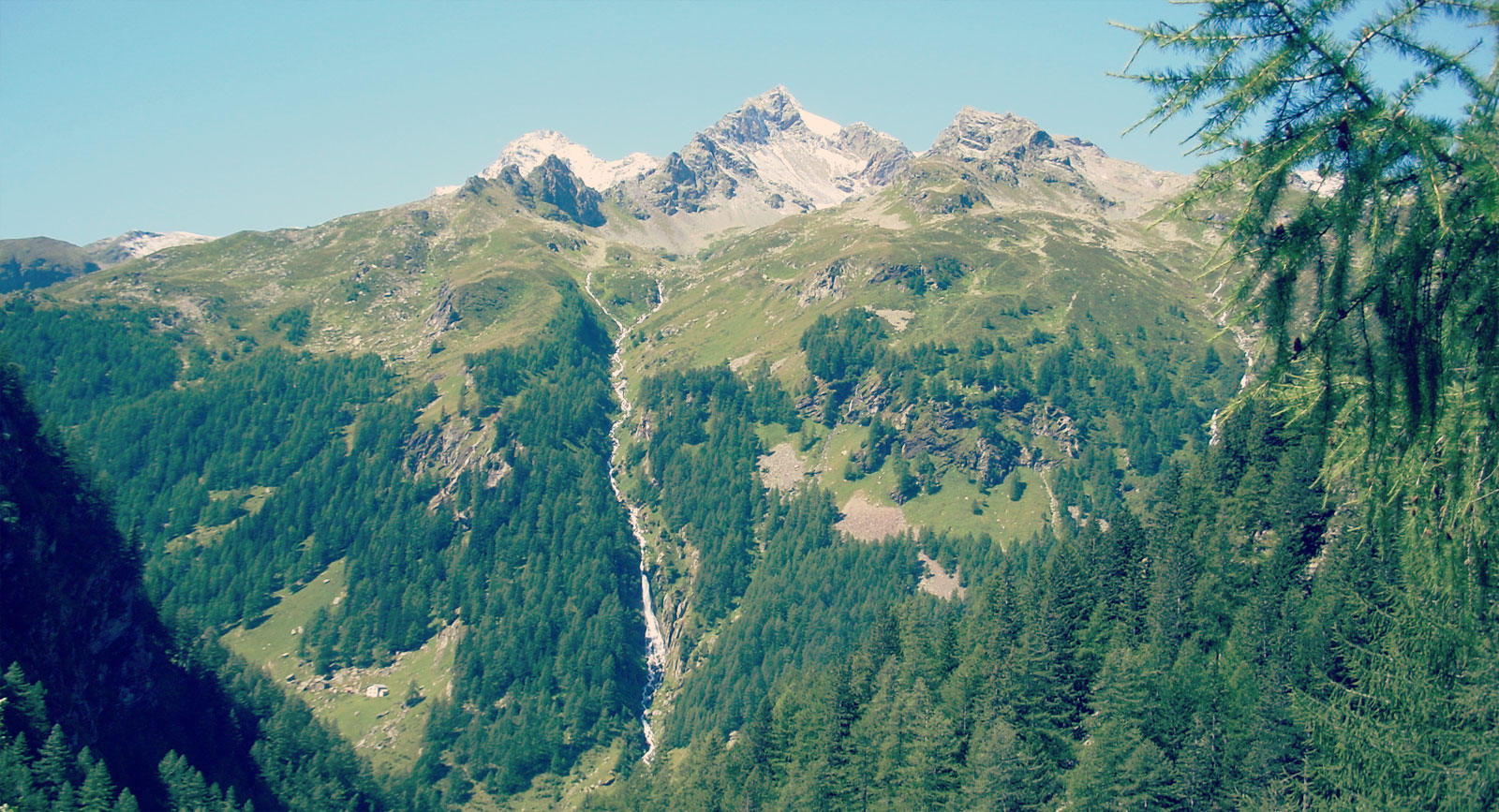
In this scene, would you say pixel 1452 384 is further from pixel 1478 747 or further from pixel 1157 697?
pixel 1157 697

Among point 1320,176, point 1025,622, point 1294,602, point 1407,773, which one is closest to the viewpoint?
point 1320,176

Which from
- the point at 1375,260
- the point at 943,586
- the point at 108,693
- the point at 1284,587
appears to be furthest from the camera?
the point at 943,586

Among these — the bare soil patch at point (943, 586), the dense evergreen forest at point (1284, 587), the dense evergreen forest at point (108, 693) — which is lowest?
the dense evergreen forest at point (108, 693)

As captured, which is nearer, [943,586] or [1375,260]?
[1375,260]

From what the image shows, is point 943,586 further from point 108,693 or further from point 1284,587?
point 108,693

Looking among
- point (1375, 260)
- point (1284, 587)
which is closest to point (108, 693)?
point (1284, 587)

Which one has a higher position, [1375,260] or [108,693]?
[1375,260]

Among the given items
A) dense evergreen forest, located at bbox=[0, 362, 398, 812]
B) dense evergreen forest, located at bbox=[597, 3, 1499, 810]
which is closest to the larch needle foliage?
dense evergreen forest, located at bbox=[597, 3, 1499, 810]

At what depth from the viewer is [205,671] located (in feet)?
406

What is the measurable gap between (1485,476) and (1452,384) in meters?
1.53

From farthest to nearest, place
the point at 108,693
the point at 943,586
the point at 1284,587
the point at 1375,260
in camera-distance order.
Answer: the point at 943,586
the point at 108,693
the point at 1284,587
the point at 1375,260

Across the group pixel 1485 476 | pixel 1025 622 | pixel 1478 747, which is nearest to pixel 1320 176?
pixel 1485 476

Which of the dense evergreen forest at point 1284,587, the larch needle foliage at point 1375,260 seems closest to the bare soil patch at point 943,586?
the dense evergreen forest at point 1284,587

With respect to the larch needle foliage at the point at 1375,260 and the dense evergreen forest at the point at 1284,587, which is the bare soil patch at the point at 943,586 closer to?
the dense evergreen forest at the point at 1284,587
